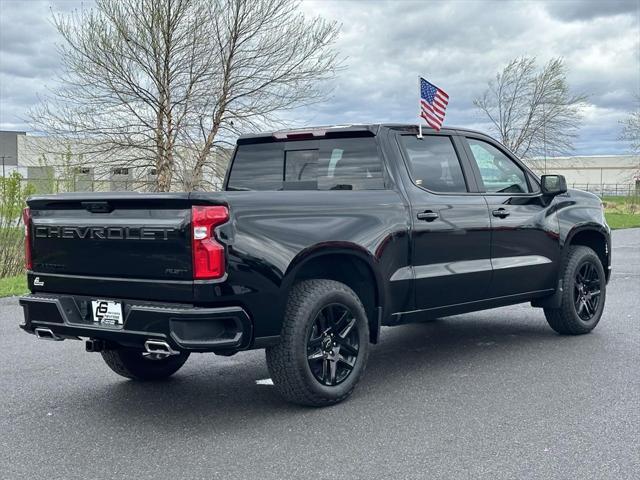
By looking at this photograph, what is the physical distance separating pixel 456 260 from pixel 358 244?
1143 millimetres

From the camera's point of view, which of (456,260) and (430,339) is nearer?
(456,260)

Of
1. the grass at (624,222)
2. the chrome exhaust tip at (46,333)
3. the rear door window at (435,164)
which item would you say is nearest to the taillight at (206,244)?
the chrome exhaust tip at (46,333)

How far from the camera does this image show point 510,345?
7.02 metres

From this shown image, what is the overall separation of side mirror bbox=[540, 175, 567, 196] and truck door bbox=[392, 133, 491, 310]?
0.85 meters

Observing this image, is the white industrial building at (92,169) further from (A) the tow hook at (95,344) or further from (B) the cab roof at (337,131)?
(A) the tow hook at (95,344)

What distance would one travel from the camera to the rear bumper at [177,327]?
14.4 ft

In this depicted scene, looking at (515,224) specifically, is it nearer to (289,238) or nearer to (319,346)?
(319,346)

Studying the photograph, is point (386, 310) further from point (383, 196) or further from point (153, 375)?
point (153, 375)

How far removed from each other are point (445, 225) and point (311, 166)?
3.71 feet

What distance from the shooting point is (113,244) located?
4680mm

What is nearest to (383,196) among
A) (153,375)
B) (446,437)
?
(446,437)

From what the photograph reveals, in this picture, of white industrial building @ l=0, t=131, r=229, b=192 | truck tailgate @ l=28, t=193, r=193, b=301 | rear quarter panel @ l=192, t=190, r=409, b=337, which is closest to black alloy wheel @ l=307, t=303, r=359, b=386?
rear quarter panel @ l=192, t=190, r=409, b=337

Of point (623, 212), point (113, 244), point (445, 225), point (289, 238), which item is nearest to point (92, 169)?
point (445, 225)

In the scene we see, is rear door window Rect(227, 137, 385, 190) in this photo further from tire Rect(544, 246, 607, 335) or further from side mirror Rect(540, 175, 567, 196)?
tire Rect(544, 246, 607, 335)
